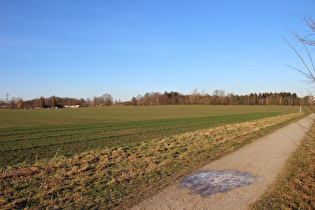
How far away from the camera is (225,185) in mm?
6102

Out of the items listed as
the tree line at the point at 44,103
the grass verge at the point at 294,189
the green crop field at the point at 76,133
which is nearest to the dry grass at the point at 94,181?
the green crop field at the point at 76,133

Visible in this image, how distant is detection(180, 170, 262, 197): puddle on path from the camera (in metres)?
5.79

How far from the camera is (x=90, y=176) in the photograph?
281 inches

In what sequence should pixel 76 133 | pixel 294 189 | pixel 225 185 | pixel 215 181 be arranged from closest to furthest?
1. pixel 294 189
2. pixel 225 185
3. pixel 215 181
4. pixel 76 133

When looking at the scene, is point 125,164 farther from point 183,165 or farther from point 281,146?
point 281,146

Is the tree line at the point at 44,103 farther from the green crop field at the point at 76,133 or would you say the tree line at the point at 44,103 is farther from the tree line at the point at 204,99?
the green crop field at the point at 76,133

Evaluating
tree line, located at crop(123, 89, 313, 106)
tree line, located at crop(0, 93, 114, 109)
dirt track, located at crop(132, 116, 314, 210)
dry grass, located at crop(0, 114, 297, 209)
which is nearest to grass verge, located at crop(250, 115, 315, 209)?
dirt track, located at crop(132, 116, 314, 210)

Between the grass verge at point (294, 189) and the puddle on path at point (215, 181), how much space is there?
77cm

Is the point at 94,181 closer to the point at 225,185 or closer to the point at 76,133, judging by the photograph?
the point at 225,185

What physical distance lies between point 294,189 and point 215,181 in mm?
2018

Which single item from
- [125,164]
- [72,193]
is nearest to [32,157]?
[125,164]

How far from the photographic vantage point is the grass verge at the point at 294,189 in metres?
4.84

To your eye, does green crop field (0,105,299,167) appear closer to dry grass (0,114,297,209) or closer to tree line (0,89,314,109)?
dry grass (0,114,297,209)

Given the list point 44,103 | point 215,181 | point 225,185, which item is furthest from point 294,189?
point 44,103
